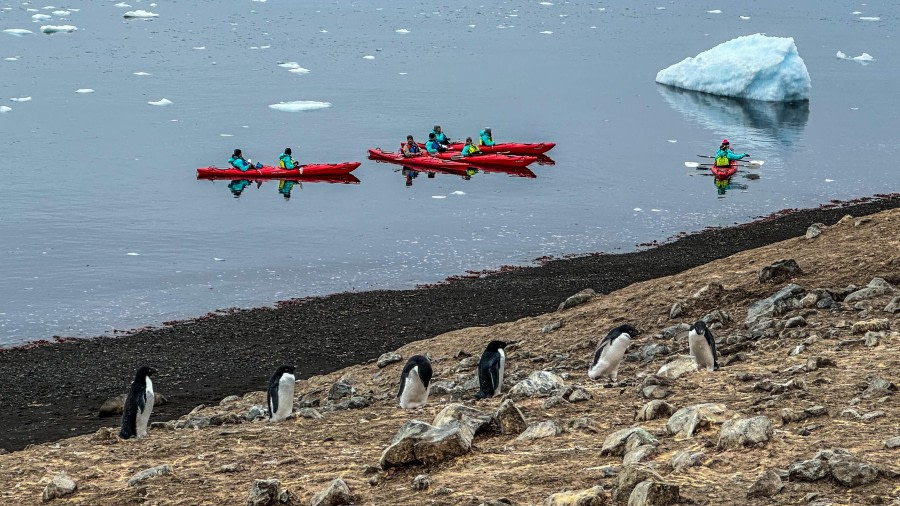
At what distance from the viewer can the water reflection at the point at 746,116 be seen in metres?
55.8

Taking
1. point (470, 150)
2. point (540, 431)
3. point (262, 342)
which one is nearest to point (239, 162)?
point (470, 150)

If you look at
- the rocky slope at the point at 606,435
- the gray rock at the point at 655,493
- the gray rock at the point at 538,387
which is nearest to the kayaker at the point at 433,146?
the rocky slope at the point at 606,435

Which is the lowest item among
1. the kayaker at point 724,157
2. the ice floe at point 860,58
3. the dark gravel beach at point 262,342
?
the dark gravel beach at point 262,342

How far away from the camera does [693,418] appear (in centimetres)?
890

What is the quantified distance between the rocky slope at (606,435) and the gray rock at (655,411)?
0.04 feet

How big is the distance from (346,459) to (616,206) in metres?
33.6

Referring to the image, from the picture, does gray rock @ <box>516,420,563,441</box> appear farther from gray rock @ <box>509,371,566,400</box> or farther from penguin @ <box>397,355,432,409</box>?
penguin @ <box>397,355,432,409</box>

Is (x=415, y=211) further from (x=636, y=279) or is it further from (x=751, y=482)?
(x=751, y=482)

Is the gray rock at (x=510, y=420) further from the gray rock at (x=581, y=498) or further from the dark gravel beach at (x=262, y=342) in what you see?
the dark gravel beach at (x=262, y=342)

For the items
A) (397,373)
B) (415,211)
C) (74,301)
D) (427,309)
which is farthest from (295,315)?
(415,211)

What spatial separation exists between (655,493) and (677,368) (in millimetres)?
5344

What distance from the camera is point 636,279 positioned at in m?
29.0

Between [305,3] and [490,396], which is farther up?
[305,3]

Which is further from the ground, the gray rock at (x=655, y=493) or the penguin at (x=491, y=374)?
the gray rock at (x=655, y=493)
